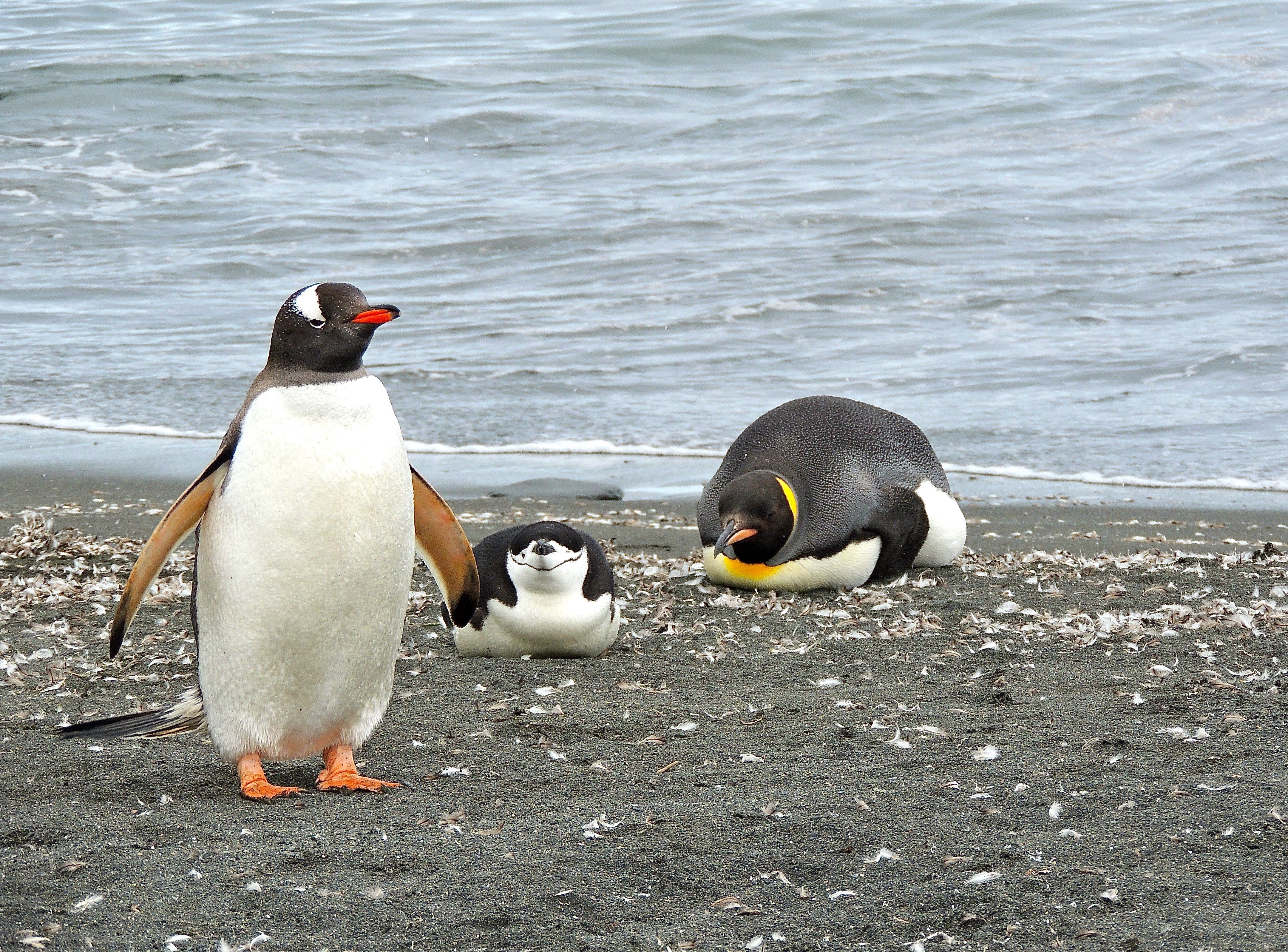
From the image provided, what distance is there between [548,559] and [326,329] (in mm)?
1542

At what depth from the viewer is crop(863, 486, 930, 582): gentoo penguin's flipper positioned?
19.8 ft

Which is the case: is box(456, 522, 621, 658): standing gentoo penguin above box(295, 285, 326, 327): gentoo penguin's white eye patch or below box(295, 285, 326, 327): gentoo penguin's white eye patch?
below

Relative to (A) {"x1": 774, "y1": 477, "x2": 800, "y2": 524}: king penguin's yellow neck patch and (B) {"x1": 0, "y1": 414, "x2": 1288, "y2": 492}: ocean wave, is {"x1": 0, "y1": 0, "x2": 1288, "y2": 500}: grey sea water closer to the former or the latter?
(B) {"x1": 0, "y1": 414, "x2": 1288, "y2": 492}: ocean wave

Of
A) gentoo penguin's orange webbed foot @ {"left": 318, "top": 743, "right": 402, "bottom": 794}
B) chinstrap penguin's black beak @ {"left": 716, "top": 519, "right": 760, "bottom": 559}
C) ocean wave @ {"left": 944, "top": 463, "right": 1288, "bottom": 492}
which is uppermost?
gentoo penguin's orange webbed foot @ {"left": 318, "top": 743, "right": 402, "bottom": 794}

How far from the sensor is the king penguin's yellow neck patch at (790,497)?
5938 mm

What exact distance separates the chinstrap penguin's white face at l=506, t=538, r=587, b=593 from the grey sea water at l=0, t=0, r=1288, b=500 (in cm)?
376

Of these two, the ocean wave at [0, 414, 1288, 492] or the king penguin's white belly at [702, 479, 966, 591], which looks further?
the ocean wave at [0, 414, 1288, 492]

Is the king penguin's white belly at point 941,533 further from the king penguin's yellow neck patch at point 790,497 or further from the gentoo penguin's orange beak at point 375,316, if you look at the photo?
the gentoo penguin's orange beak at point 375,316

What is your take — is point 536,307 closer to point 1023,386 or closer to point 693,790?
point 1023,386

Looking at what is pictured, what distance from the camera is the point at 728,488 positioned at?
19.5 feet

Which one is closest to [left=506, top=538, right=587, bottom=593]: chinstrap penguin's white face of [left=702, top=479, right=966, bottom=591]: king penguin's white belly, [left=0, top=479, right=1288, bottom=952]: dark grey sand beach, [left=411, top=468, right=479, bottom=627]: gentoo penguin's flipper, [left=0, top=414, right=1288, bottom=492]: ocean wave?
[left=0, top=479, right=1288, bottom=952]: dark grey sand beach

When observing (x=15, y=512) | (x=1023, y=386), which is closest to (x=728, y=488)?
(x=15, y=512)

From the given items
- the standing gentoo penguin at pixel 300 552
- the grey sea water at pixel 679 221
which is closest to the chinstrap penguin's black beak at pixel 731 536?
the standing gentoo penguin at pixel 300 552

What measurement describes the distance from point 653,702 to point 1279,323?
932 centimetres
